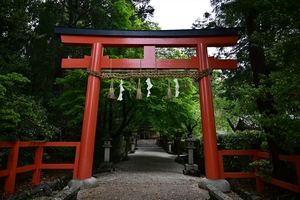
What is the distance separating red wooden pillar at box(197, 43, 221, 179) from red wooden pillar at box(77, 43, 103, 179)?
3.45 m

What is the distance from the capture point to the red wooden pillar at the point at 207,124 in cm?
541

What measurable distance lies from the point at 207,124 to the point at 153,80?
372cm

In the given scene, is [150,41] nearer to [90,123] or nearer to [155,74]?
[155,74]

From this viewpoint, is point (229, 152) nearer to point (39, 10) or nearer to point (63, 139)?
point (63, 139)

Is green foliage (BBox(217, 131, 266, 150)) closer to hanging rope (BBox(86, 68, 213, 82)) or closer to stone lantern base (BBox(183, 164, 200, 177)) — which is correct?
stone lantern base (BBox(183, 164, 200, 177))

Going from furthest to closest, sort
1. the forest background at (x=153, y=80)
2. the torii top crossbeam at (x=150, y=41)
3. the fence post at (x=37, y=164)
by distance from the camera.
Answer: the torii top crossbeam at (x=150, y=41) < the fence post at (x=37, y=164) < the forest background at (x=153, y=80)

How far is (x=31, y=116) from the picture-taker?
16.4 ft

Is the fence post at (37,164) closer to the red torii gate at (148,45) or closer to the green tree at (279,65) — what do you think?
the red torii gate at (148,45)

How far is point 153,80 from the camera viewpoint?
28.2ft

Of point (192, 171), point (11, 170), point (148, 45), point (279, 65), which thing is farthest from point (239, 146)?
point (11, 170)

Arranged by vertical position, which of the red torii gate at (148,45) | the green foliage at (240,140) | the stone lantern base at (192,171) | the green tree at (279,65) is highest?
the red torii gate at (148,45)

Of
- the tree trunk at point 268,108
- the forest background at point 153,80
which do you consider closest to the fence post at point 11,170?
the forest background at point 153,80

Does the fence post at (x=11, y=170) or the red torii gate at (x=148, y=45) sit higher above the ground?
the red torii gate at (x=148, y=45)

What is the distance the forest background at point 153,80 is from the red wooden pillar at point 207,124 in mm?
968
